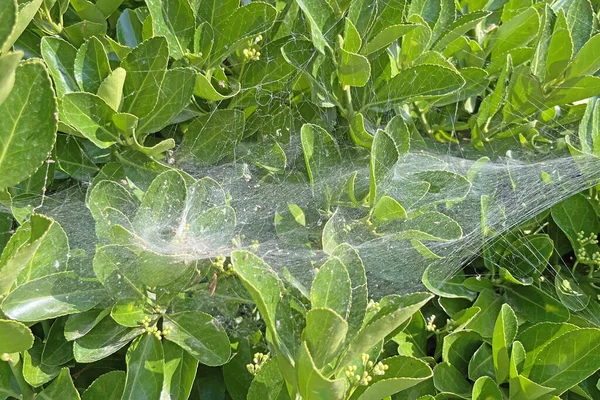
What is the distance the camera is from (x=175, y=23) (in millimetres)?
1578

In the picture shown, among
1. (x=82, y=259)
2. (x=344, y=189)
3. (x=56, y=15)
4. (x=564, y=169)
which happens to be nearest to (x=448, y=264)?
(x=344, y=189)

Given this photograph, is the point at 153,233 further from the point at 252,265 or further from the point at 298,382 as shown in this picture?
the point at 298,382

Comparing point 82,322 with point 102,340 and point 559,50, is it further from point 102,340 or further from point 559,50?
point 559,50

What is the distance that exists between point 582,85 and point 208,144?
3.95 ft

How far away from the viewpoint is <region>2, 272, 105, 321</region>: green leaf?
119 centimetres

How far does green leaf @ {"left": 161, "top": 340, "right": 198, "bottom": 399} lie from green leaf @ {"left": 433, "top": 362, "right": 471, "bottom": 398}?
63 cm

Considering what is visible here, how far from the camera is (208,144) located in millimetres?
1639

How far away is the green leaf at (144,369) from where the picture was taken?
129 cm

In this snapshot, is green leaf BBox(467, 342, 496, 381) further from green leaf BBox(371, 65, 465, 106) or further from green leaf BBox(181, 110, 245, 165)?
green leaf BBox(181, 110, 245, 165)

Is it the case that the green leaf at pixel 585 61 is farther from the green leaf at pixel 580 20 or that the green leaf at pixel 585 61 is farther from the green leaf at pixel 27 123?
the green leaf at pixel 27 123

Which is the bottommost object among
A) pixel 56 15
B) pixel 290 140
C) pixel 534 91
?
pixel 290 140

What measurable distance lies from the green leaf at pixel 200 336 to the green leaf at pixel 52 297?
0.19 m

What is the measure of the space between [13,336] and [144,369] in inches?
14.2

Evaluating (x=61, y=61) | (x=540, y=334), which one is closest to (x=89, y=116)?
(x=61, y=61)
